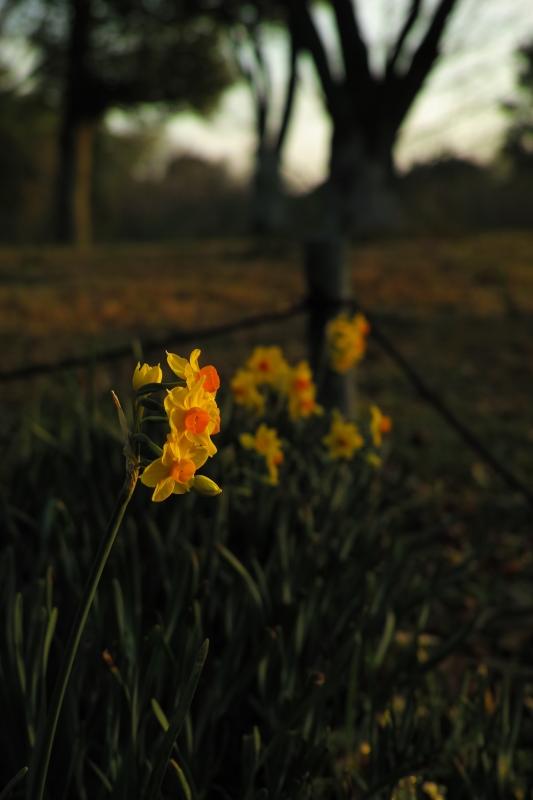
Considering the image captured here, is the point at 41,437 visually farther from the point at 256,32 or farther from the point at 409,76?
the point at 256,32

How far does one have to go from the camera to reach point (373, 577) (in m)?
1.93

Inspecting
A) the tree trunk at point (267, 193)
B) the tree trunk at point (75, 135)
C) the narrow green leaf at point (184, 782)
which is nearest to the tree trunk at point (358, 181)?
the tree trunk at point (267, 193)

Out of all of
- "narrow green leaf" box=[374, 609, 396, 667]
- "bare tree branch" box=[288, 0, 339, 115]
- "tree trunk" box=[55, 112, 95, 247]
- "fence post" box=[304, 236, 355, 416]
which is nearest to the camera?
"narrow green leaf" box=[374, 609, 396, 667]

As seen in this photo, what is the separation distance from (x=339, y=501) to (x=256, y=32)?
19888mm

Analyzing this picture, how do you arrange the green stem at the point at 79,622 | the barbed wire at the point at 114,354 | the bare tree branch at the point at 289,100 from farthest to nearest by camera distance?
the bare tree branch at the point at 289,100 → the barbed wire at the point at 114,354 → the green stem at the point at 79,622

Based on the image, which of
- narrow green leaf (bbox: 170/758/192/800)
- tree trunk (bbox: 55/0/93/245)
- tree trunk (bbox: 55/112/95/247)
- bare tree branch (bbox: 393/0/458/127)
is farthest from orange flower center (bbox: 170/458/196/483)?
tree trunk (bbox: 55/112/95/247)

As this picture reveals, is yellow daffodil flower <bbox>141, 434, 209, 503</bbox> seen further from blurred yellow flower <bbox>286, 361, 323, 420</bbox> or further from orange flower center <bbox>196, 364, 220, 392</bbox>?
blurred yellow flower <bbox>286, 361, 323, 420</bbox>

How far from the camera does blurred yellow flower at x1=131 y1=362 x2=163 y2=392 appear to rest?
85 cm

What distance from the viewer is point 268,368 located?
2.24 meters

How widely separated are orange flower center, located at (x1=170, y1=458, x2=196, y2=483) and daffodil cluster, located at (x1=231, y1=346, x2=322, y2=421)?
4.41 ft

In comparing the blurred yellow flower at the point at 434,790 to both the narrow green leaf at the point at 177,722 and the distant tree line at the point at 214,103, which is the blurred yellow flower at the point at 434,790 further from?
the distant tree line at the point at 214,103

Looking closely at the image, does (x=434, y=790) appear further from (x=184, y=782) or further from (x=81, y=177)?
(x=81, y=177)

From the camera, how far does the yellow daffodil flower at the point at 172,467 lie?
2.68 feet

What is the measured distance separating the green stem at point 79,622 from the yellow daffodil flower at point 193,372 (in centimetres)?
11
